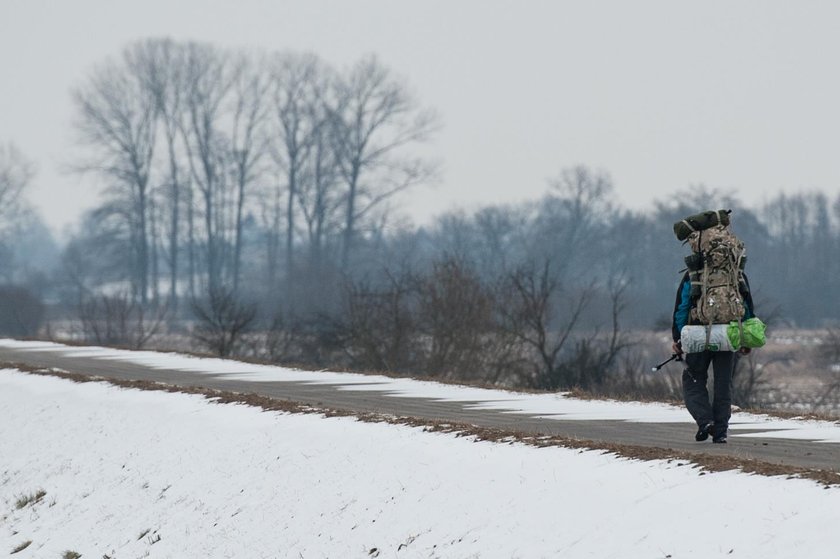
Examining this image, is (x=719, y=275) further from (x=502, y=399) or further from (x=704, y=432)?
(x=502, y=399)

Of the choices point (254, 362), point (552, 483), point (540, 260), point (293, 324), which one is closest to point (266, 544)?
point (552, 483)

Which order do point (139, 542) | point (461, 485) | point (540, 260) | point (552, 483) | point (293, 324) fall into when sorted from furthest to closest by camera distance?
point (540, 260), point (293, 324), point (139, 542), point (461, 485), point (552, 483)

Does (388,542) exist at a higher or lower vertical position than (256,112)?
lower

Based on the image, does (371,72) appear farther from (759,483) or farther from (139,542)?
(759,483)

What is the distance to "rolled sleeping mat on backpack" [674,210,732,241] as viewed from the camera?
12.5m

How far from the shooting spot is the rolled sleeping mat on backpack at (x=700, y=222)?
12.5 meters

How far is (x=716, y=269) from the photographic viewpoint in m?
12.5

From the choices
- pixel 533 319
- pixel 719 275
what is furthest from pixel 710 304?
pixel 533 319

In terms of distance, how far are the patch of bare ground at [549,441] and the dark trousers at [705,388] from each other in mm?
792

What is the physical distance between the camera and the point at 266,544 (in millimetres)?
13312

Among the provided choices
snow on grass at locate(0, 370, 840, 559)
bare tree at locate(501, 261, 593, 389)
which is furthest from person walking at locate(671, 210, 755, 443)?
bare tree at locate(501, 261, 593, 389)

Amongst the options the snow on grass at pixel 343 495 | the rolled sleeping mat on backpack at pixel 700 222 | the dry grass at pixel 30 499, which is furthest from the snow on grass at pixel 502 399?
the dry grass at pixel 30 499

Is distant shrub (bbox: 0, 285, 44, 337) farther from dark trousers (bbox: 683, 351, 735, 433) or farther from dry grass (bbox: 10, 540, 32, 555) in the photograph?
dark trousers (bbox: 683, 351, 735, 433)

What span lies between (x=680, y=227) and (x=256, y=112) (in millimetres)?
81343
